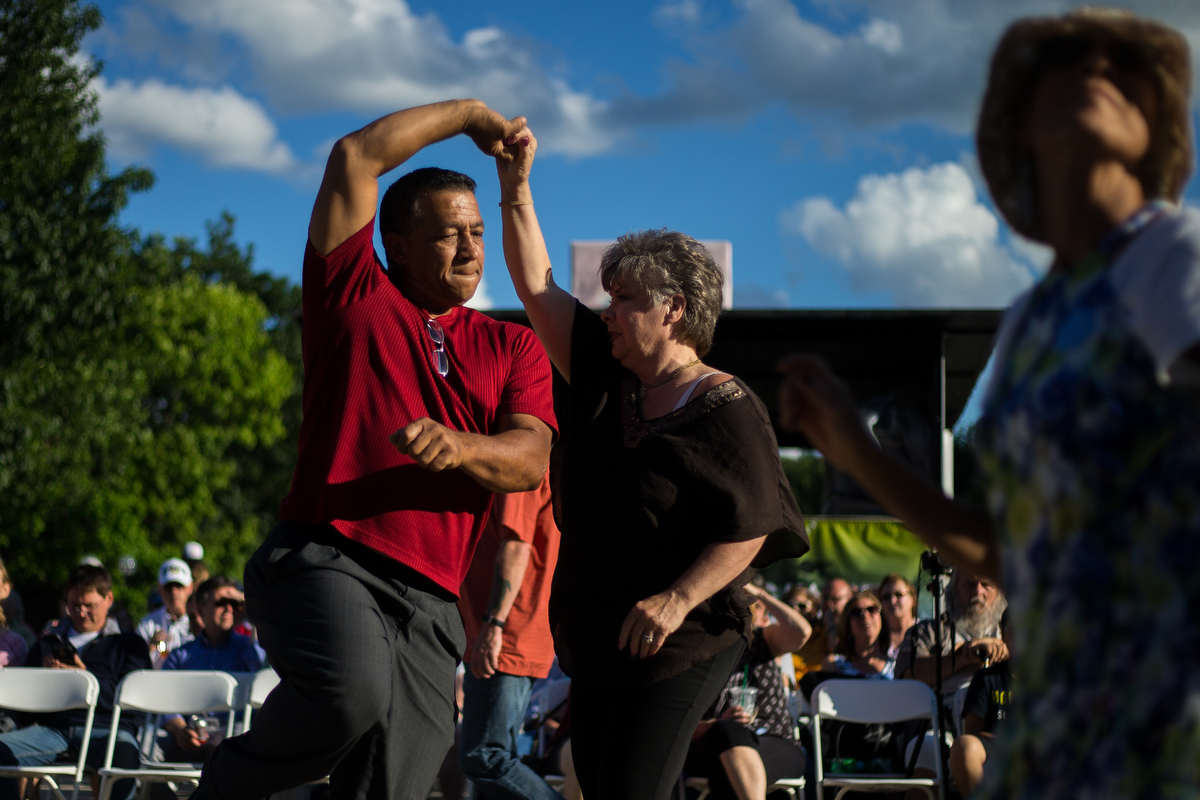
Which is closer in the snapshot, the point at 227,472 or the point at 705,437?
the point at 705,437

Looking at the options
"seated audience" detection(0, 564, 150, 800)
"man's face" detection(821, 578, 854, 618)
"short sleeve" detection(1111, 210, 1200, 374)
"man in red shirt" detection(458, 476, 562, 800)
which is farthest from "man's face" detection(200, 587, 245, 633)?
"short sleeve" detection(1111, 210, 1200, 374)

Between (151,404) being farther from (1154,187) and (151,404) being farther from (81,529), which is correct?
(1154,187)

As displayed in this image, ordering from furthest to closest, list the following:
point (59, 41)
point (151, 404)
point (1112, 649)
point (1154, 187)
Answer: point (151, 404) < point (59, 41) < point (1154, 187) < point (1112, 649)

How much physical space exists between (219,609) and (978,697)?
187 inches

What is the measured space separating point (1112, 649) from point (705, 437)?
1787mm

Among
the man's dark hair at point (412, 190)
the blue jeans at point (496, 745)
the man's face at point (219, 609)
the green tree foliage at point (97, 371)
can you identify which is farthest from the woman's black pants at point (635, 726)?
the green tree foliage at point (97, 371)

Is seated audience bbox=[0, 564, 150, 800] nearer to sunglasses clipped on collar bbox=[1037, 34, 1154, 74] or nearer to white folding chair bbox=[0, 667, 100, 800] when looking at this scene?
white folding chair bbox=[0, 667, 100, 800]

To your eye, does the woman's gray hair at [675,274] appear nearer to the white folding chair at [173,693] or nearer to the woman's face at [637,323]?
the woman's face at [637,323]

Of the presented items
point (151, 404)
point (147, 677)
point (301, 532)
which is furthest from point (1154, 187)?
point (151, 404)

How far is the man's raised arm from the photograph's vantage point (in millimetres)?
2629

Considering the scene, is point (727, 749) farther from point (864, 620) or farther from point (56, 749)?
point (56, 749)

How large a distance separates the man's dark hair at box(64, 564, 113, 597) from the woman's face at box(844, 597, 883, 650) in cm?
493

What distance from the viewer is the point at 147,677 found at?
260 inches

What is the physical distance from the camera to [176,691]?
21.6 feet
